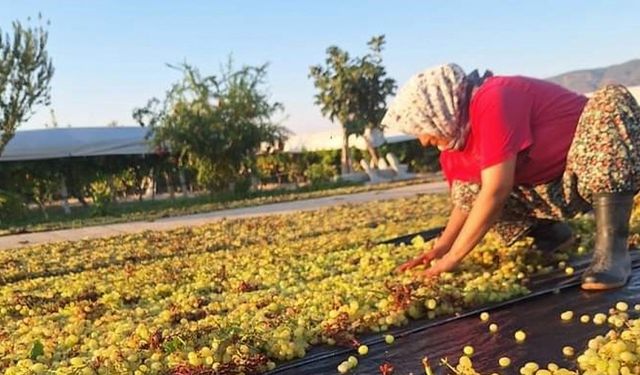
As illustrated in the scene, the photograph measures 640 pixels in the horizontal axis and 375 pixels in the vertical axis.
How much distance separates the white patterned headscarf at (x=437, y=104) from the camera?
3.48 m

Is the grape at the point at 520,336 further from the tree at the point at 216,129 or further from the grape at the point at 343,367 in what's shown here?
the tree at the point at 216,129

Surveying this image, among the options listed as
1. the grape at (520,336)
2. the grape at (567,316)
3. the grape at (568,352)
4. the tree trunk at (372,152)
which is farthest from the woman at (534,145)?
the tree trunk at (372,152)

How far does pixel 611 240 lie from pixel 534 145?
627mm

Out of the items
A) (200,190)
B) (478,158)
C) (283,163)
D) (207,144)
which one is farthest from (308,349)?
(283,163)

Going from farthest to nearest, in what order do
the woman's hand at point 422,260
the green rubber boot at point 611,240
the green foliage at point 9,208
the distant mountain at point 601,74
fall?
the distant mountain at point 601,74, the green foliage at point 9,208, the woman's hand at point 422,260, the green rubber boot at point 611,240

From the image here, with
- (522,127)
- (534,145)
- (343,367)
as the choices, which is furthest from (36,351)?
(534,145)

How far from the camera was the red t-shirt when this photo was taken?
3.30m

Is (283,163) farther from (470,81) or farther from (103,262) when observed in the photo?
(470,81)

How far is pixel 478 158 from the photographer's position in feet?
11.6

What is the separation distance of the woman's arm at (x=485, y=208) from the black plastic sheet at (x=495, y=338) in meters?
0.41

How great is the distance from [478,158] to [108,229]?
9.06 m

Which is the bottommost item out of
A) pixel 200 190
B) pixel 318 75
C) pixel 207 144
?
pixel 200 190

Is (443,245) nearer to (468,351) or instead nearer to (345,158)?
(468,351)

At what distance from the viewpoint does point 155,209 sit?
17422mm
